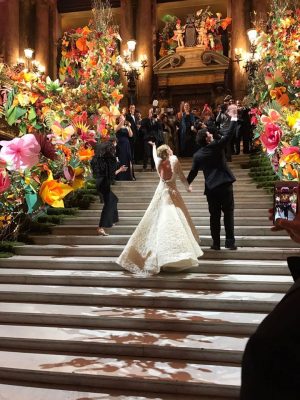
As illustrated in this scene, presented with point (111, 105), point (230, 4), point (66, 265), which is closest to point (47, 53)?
Answer: point (230, 4)

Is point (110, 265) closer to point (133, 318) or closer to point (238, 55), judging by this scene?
point (133, 318)

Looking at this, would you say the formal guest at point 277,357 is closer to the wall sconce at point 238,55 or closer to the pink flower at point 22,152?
the pink flower at point 22,152

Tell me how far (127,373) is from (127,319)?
35.4 inches

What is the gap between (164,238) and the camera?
616 cm

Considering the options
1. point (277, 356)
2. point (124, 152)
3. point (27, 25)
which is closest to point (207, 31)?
point (27, 25)

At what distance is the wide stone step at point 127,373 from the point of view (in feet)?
12.9

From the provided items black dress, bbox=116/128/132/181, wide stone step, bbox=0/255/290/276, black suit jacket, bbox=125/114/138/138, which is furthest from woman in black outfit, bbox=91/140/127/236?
black suit jacket, bbox=125/114/138/138

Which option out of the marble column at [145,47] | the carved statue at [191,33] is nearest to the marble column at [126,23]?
the marble column at [145,47]

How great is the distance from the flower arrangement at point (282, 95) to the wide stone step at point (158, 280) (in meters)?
1.34

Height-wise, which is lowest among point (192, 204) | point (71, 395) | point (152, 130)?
point (71, 395)

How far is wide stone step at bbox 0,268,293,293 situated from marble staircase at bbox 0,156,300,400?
13 millimetres

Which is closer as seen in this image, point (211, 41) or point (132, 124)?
point (132, 124)

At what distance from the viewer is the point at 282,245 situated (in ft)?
24.0

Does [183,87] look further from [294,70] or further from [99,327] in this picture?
[99,327]
